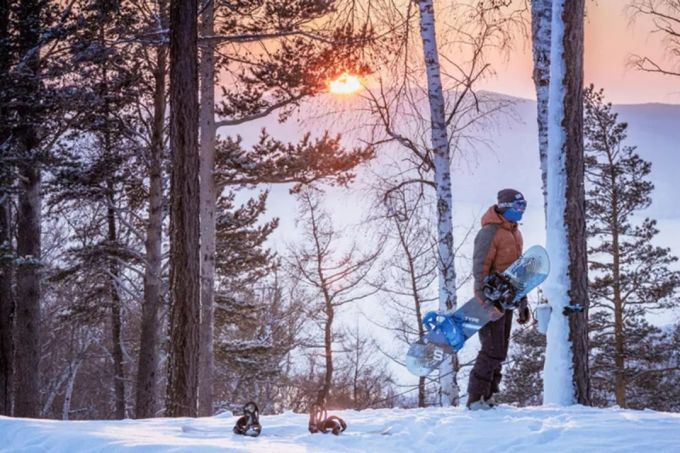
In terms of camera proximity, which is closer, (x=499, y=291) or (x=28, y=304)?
(x=499, y=291)

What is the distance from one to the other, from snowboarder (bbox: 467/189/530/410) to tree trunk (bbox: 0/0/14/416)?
1074cm

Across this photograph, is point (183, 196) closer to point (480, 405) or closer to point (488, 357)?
point (488, 357)

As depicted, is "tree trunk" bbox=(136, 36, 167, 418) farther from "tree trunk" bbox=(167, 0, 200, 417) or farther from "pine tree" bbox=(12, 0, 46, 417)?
"tree trunk" bbox=(167, 0, 200, 417)

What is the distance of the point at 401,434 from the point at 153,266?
1272cm

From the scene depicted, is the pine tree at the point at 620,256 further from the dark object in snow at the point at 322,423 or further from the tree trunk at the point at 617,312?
the dark object in snow at the point at 322,423

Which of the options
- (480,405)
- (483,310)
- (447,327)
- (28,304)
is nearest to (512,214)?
(483,310)

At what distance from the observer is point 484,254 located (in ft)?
21.4

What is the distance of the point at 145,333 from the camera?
1708cm

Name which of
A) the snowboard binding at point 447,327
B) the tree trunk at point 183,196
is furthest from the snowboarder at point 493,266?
the tree trunk at point 183,196

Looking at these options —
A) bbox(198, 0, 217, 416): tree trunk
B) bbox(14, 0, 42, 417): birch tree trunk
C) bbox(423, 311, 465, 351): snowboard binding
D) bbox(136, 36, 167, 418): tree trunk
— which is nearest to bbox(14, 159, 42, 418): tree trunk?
bbox(14, 0, 42, 417): birch tree trunk

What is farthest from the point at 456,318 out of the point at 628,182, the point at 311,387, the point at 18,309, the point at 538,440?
the point at 311,387

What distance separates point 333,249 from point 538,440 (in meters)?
21.6

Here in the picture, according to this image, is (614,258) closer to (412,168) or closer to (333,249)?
(333,249)

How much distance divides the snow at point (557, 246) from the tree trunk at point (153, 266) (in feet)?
36.2
